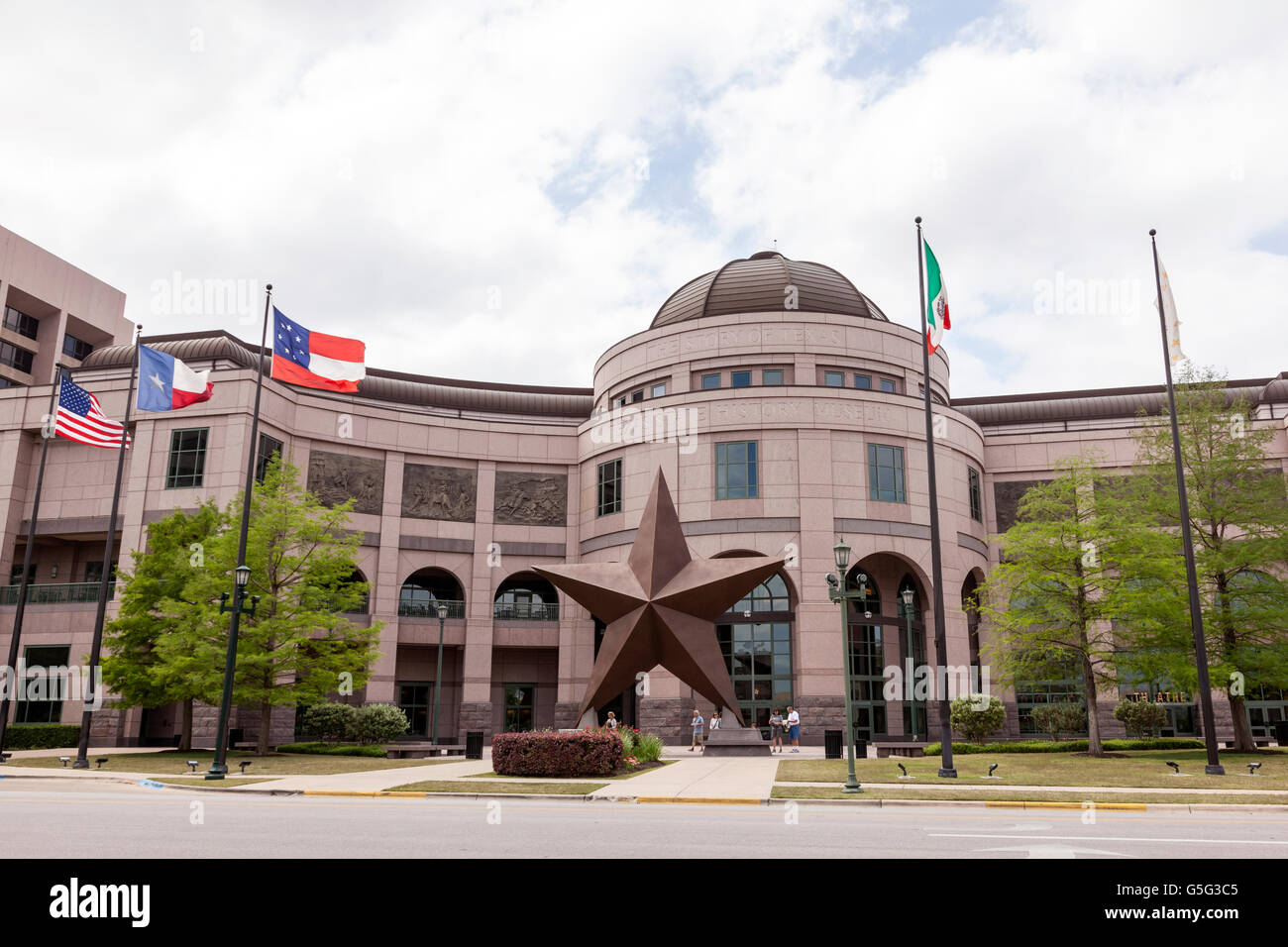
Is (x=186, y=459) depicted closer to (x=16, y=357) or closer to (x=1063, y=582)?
(x=16, y=357)

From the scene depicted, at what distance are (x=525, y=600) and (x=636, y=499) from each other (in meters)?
10.3

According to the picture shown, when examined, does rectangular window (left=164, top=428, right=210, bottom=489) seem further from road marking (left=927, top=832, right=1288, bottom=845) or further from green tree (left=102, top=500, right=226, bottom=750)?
road marking (left=927, top=832, right=1288, bottom=845)

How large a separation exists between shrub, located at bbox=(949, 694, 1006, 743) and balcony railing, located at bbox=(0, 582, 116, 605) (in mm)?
37395

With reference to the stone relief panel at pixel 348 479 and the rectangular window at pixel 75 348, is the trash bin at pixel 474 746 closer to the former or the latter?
the stone relief panel at pixel 348 479

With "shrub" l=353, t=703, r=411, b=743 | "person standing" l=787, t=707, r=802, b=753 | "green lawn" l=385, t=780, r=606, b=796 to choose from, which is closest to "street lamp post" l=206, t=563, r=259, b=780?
"green lawn" l=385, t=780, r=606, b=796

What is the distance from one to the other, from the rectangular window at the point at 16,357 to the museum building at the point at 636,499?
14.1m

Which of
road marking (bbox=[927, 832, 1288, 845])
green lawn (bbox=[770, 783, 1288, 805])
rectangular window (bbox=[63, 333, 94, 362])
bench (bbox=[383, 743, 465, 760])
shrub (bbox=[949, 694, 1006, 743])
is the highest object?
rectangular window (bbox=[63, 333, 94, 362])

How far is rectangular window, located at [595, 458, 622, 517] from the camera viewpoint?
1865 inches

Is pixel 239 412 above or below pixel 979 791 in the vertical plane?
above

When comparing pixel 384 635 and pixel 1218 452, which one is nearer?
pixel 1218 452

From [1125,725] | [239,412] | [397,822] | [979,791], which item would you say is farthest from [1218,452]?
[239,412]
